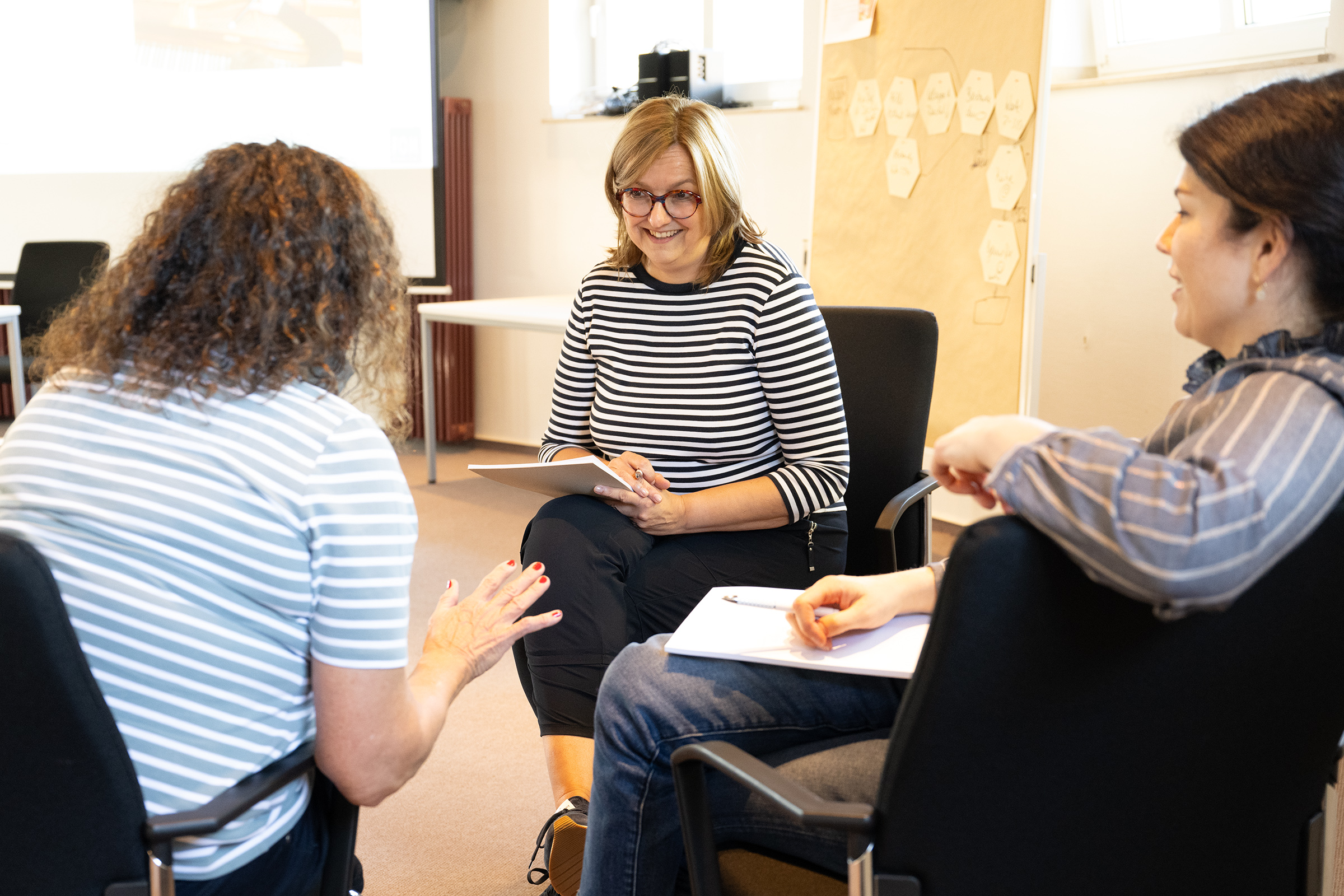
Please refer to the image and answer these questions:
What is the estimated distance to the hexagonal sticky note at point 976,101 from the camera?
2.93m

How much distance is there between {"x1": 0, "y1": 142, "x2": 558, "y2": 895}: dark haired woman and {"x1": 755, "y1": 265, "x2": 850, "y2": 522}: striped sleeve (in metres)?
0.87

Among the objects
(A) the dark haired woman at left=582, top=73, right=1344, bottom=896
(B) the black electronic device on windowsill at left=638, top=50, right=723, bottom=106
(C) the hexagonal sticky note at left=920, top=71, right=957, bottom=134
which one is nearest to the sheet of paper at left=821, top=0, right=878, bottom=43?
(C) the hexagonal sticky note at left=920, top=71, right=957, bottom=134

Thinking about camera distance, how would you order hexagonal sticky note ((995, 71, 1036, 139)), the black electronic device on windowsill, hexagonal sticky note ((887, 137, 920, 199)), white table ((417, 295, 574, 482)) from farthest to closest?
the black electronic device on windowsill
white table ((417, 295, 574, 482))
hexagonal sticky note ((887, 137, 920, 199))
hexagonal sticky note ((995, 71, 1036, 139))

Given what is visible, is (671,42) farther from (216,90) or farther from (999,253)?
(999,253)

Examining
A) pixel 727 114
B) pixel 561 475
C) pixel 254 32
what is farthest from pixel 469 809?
pixel 254 32

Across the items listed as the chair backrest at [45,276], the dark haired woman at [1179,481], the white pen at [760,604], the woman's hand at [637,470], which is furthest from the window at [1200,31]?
the chair backrest at [45,276]

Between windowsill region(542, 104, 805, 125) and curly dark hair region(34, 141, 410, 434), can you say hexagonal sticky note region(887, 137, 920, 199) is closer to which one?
windowsill region(542, 104, 805, 125)

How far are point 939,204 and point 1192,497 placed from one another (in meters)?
2.54

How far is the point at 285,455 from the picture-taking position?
85 cm

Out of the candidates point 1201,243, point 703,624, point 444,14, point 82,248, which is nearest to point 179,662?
point 703,624

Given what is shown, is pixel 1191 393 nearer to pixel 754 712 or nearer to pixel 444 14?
pixel 754 712

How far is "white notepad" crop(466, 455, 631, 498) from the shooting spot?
4.93 feet

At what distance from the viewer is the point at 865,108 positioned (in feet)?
10.7

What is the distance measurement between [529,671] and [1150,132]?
2472 mm
